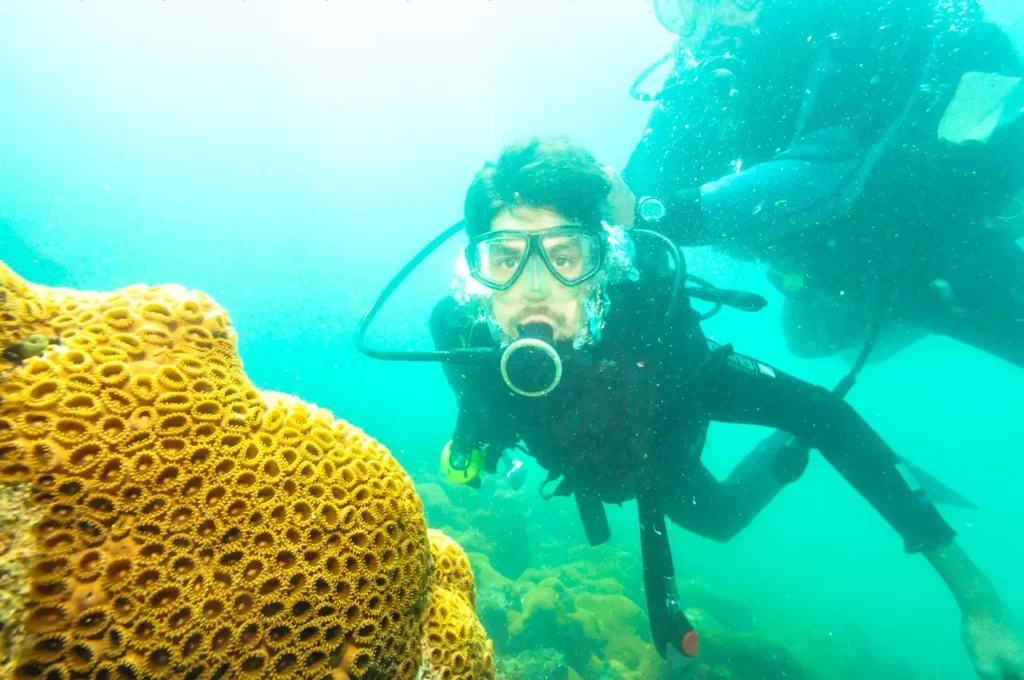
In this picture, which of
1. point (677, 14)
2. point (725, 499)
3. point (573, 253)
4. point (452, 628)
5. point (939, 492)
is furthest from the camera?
point (939, 492)

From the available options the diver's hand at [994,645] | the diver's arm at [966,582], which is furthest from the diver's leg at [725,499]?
the diver's hand at [994,645]

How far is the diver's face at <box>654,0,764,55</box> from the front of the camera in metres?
5.54

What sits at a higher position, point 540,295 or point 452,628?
point 540,295

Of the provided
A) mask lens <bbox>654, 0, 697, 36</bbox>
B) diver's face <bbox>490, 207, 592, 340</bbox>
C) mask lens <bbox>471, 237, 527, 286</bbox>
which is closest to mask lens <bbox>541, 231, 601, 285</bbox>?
diver's face <bbox>490, 207, 592, 340</bbox>

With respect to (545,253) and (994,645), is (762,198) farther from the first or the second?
(994,645)

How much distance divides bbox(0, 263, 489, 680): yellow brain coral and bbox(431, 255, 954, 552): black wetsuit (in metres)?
2.79

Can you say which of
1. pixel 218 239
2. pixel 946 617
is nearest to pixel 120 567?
pixel 946 617

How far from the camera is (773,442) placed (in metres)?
7.58

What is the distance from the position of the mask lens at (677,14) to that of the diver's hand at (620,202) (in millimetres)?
2954

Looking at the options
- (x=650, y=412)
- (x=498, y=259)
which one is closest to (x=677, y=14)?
(x=498, y=259)

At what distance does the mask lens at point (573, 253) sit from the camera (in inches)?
179

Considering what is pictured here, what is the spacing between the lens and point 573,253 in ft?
15.1

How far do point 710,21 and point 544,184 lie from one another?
3568 millimetres

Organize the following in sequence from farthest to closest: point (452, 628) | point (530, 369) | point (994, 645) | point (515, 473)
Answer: point (515, 473)
point (530, 369)
point (994, 645)
point (452, 628)
